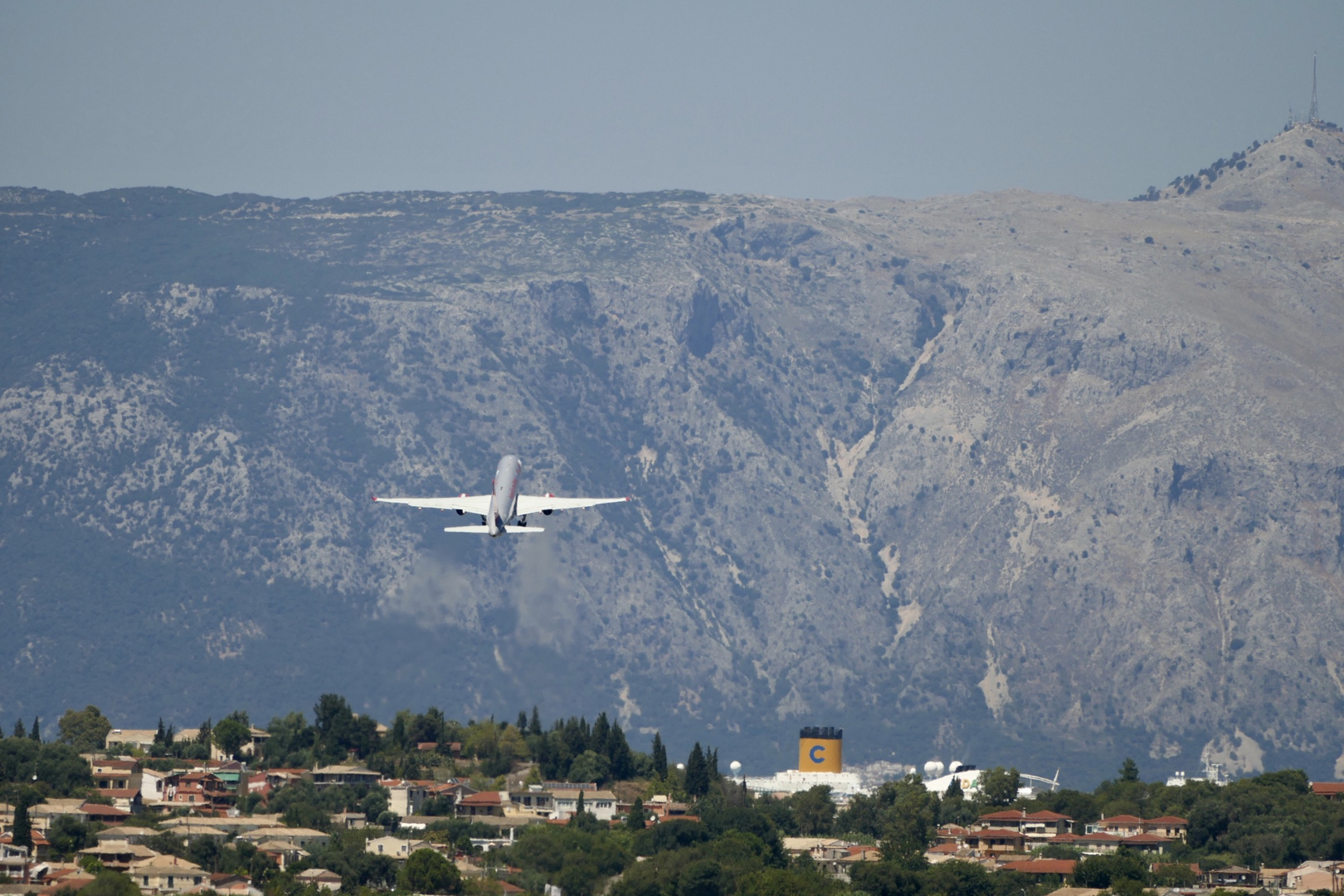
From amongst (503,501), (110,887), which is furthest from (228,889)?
(503,501)

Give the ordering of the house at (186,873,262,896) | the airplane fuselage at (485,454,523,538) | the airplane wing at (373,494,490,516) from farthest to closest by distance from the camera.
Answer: the house at (186,873,262,896) < the airplane wing at (373,494,490,516) < the airplane fuselage at (485,454,523,538)

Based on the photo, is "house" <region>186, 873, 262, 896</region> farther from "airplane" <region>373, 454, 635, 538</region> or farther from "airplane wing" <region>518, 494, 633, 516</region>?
"airplane wing" <region>518, 494, 633, 516</region>

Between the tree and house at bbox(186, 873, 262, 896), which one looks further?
house at bbox(186, 873, 262, 896)

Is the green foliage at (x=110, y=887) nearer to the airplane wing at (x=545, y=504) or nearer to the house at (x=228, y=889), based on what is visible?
the house at (x=228, y=889)

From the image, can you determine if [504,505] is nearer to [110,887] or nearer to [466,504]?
[466,504]

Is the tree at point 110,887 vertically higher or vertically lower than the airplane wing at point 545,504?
lower

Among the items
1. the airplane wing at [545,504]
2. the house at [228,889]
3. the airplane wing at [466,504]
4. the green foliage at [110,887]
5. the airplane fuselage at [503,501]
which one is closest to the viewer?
the airplane fuselage at [503,501]

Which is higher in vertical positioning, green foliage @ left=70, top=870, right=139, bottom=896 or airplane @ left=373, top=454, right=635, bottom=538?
airplane @ left=373, top=454, right=635, bottom=538

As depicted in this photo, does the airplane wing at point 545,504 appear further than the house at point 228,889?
No

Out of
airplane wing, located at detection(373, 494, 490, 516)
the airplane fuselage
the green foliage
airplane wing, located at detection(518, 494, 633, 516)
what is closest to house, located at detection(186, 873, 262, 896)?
the green foliage

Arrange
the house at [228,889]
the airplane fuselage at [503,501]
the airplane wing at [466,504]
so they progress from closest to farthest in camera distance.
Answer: the airplane fuselage at [503,501] < the airplane wing at [466,504] < the house at [228,889]

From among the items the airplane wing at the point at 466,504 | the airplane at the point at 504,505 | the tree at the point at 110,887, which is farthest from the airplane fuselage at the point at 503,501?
the tree at the point at 110,887

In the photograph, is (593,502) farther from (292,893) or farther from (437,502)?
(292,893)
